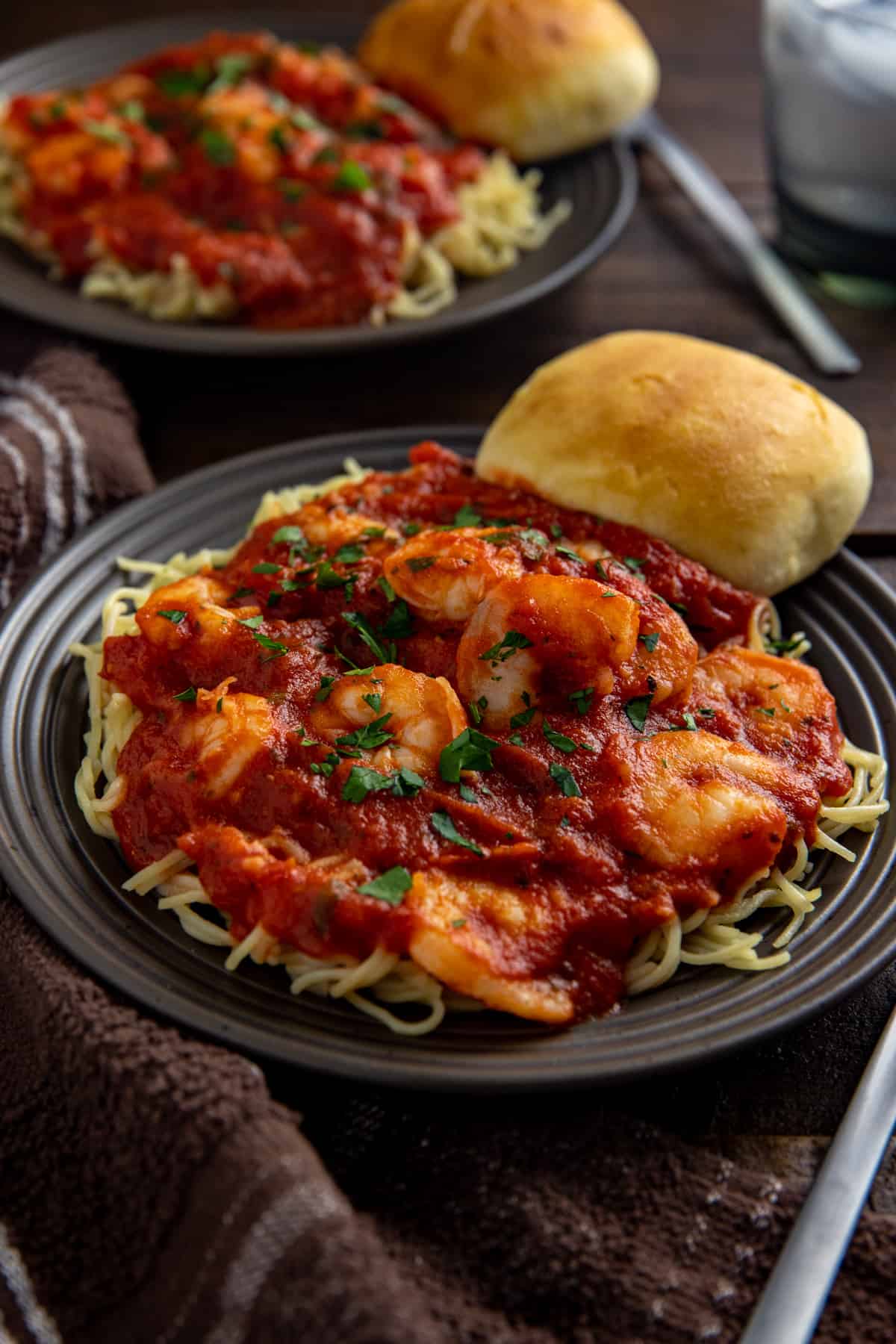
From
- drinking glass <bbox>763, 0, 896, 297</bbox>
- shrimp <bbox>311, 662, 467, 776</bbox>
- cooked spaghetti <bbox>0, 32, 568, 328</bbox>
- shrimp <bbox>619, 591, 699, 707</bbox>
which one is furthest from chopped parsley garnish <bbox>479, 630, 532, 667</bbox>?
drinking glass <bbox>763, 0, 896, 297</bbox>

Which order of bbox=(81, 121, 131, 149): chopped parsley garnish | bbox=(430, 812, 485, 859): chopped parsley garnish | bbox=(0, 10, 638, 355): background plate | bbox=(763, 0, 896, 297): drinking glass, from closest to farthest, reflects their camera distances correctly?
bbox=(430, 812, 485, 859): chopped parsley garnish < bbox=(0, 10, 638, 355): background plate < bbox=(763, 0, 896, 297): drinking glass < bbox=(81, 121, 131, 149): chopped parsley garnish

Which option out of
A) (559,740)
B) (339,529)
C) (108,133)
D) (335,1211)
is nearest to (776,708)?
(559,740)

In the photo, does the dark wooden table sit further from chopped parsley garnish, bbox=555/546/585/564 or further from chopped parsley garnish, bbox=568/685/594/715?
chopped parsley garnish, bbox=555/546/585/564

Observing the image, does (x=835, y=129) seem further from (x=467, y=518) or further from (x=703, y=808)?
(x=703, y=808)

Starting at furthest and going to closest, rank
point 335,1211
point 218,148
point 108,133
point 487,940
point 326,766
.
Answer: point 108,133 → point 218,148 → point 326,766 → point 487,940 → point 335,1211

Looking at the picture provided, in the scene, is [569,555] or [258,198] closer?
[569,555]

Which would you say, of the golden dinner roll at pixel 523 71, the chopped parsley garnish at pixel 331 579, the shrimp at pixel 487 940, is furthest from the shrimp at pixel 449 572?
the golden dinner roll at pixel 523 71
